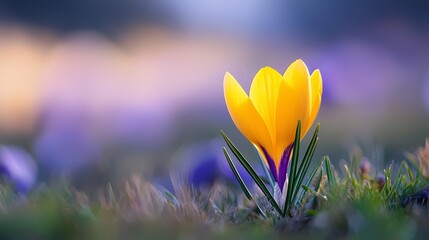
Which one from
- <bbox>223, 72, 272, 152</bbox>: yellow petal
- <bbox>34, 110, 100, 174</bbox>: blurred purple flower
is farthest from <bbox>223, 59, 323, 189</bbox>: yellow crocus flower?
<bbox>34, 110, 100, 174</bbox>: blurred purple flower

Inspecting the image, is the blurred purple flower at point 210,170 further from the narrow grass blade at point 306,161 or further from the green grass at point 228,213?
the narrow grass blade at point 306,161

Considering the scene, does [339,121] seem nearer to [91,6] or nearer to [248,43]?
[248,43]

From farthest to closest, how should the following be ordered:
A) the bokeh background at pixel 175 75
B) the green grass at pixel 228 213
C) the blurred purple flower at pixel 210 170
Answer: the bokeh background at pixel 175 75
the blurred purple flower at pixel 210 170
the green grass at pixel 228 213

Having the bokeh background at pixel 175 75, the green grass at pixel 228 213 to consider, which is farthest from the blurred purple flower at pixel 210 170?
the green grass at pixel 228 213

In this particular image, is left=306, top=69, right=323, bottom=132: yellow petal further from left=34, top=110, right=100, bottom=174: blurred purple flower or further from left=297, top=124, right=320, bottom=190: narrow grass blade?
left=34, top=110, right=100, bottom=174: blurred purple flower

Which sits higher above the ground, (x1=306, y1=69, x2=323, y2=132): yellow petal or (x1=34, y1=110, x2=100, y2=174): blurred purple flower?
(x1=306, y1=69, x2=323, y2=132): yellow petal

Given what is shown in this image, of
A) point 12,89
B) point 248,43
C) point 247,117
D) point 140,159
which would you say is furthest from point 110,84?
point 247,117

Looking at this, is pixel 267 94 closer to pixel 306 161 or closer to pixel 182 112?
pixel 306 161

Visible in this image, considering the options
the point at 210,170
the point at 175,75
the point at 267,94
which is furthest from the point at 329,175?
the point at 175,75
